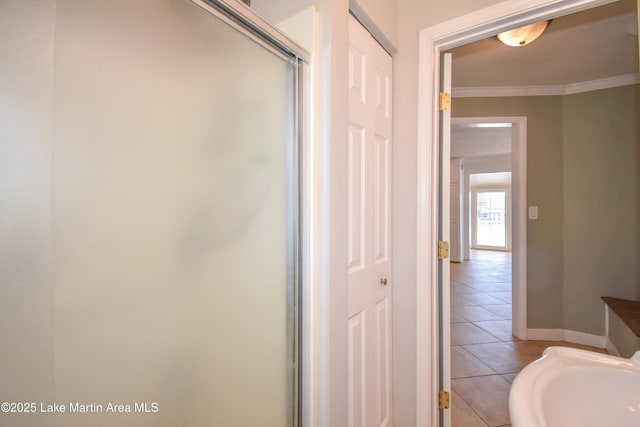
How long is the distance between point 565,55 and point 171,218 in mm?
3064

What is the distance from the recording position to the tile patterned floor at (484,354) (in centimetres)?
187

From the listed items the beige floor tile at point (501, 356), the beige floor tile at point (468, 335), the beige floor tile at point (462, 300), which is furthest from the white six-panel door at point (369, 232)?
the beige floor tile at point (462, 300)

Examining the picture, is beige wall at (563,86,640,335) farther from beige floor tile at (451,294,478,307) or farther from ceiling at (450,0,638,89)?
beige floor tile at (451,294,478,307)

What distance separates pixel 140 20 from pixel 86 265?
0.63 metres

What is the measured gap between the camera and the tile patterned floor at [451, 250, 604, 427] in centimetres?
187

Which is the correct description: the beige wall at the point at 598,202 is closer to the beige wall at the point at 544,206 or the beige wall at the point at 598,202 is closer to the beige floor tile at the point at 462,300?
the beige wall at the point at 544,206

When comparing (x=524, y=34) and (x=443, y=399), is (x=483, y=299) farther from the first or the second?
(x=524, y=34)

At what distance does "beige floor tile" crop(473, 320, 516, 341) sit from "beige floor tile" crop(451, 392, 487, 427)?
1287 mm

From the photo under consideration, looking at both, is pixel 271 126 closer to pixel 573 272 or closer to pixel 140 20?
pixel 140 20

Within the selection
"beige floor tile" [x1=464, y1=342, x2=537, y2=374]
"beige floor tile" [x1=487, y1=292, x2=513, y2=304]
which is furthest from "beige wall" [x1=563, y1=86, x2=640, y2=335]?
"beige floor tile" [x1=487, y1=292, x2=513, y2=304]

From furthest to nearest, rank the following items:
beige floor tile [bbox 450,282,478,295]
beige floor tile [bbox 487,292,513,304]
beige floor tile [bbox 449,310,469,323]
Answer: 1. beige floor tile [bbox 450,282,478,295]
2. beige floor tile [bbox 487,292,513,304]
3. beige floor tile [bbox 449,310,469,323]

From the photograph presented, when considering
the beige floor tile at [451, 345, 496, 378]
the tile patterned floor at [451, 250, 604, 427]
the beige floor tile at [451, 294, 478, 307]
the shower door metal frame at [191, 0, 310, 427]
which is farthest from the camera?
the beige floor tile at [451, 294, 478, 307]

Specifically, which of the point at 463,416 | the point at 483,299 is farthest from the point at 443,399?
the point at 483,299

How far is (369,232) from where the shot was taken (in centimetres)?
134
